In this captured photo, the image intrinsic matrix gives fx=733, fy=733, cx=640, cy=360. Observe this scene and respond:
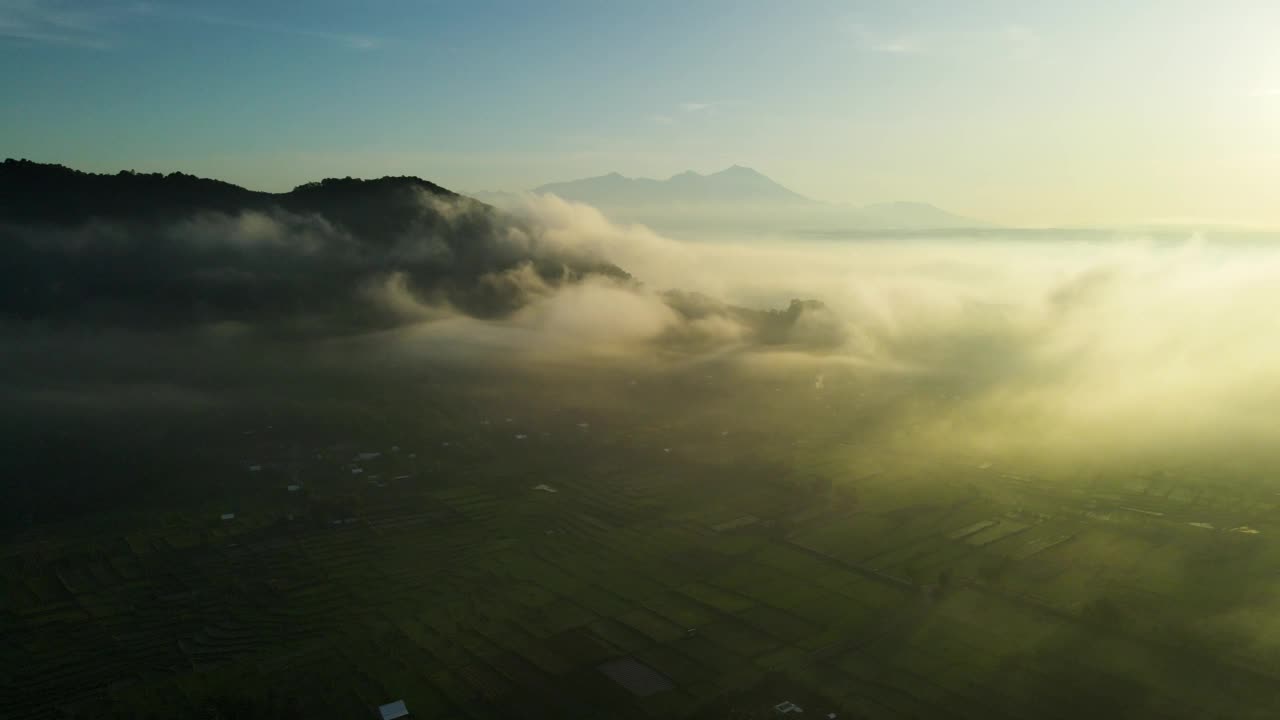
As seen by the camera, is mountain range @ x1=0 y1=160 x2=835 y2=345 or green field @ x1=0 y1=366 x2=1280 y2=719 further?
mountain range @ x1=0 y1=160 x2=835 y2=345

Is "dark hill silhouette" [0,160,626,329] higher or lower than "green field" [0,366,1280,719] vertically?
higher

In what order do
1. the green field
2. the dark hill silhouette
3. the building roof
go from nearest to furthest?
1. the building roof
2. the green field
3. the dark hill silhouette

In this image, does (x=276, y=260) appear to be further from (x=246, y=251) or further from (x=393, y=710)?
(x=393, y=710)

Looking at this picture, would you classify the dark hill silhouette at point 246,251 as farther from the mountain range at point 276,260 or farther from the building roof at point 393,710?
the building roof at point 393,710

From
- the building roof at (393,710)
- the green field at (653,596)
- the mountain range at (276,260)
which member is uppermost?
the mountain range at (276,260)

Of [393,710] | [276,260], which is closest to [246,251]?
[276,260]

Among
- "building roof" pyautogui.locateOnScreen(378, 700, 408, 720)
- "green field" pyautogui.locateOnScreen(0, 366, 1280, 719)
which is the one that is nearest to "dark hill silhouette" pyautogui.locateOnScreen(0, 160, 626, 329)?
"green field" pyautogui.locateOnScreen(0, 366, 1280, 719)

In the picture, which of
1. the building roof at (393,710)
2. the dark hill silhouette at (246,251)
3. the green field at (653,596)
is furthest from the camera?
the dark hill silhouette at (246,251)

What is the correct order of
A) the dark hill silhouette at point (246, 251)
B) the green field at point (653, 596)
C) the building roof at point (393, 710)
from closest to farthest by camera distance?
the building roof at point (393, 710) → the green field at point (653, 596) → the dark hill silhouette at point (246, 251)

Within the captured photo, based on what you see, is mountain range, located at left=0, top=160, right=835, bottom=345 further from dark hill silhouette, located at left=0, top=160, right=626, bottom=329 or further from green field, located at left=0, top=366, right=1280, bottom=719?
green field, located at left=0, top=366, right=1280, bottom=719

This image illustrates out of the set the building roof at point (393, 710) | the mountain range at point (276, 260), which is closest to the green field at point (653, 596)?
the building roof at point (393, 710)
